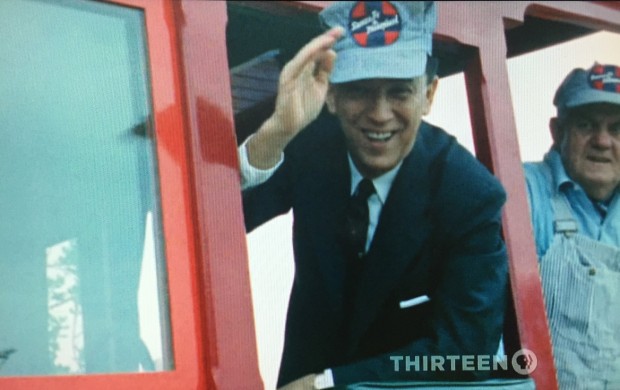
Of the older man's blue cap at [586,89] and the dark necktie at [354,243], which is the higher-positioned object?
the older man's blue cap at [586,89]

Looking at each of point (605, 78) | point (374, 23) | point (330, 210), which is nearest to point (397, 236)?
point (330, 210)

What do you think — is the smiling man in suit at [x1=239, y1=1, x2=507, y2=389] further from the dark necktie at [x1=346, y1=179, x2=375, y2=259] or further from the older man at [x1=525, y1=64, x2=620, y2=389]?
the older man at [x1=525, y1=64, x2=620, y2=389]

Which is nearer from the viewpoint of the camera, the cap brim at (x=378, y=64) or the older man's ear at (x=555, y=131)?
the cap brim at (x=378, y=64)

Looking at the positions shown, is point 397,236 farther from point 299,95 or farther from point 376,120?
point 299,95

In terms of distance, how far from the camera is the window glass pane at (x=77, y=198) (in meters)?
2.04

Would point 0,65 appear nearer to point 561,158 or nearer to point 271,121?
point 271,121

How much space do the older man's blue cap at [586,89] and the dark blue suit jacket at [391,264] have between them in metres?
0.53

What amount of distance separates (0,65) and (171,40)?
16.0 inches

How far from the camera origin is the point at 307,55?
8.24 ft

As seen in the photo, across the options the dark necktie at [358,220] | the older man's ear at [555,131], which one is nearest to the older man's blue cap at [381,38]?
the dark necktie at [358,220]

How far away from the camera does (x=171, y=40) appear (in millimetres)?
2332

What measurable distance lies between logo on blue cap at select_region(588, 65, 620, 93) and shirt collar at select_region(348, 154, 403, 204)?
80cm

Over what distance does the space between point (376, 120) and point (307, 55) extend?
0.26 m

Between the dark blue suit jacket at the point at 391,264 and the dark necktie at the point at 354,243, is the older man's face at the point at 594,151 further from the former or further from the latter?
the dark necktie at the point at 354,243
